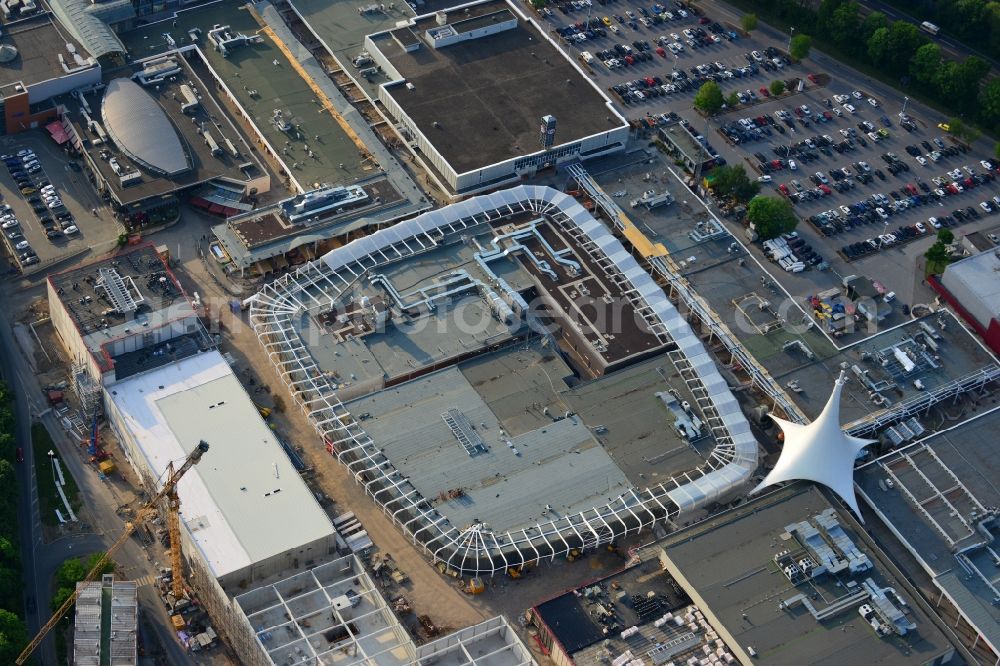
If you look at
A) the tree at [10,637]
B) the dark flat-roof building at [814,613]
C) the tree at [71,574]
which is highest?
the tree at [71,574]

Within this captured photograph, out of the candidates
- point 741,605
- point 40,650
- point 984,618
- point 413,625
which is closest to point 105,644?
point 40,650

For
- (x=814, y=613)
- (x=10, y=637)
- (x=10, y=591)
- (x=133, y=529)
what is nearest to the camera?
(x=10, y=637)

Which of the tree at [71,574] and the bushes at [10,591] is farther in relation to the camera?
the tree at [71,574]

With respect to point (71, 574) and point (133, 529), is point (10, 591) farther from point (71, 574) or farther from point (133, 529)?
point (133, 529)

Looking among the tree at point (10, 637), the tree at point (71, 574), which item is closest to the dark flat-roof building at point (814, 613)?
the tree at point (71, 574)

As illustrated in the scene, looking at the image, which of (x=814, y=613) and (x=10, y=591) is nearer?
(x=10, y=591)

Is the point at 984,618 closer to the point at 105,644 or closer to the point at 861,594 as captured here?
the point at 861,594

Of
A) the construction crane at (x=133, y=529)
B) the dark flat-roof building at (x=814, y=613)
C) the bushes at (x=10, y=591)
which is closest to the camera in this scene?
the bushes at (x=10, y=591)

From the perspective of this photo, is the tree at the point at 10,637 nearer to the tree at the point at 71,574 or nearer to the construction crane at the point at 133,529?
the construction crane at the point at 133,529

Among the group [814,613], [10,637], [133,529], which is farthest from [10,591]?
[814,613]
